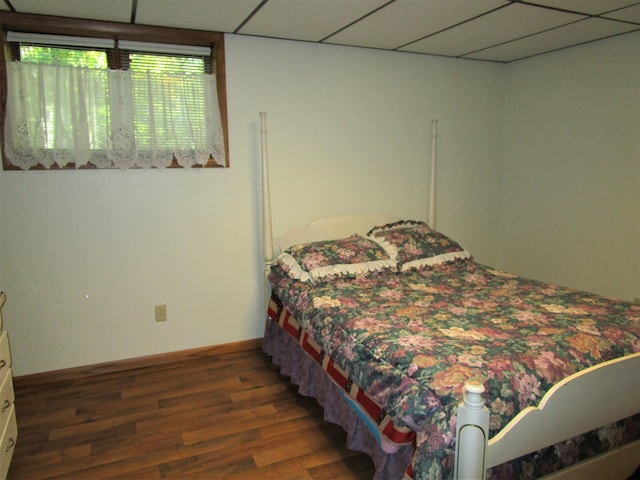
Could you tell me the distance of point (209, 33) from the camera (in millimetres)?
2904

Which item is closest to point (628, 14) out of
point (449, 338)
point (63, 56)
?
point (449, 338)

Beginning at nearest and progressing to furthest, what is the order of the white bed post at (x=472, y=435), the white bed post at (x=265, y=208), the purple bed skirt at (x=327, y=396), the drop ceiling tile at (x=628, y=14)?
the white bed post at (x=472, y=435)
the purple bed skirt at (x=327, y=396)
the drop ceiling tile at (x=628, y=14)
the white bed post at (x=265, y=208)

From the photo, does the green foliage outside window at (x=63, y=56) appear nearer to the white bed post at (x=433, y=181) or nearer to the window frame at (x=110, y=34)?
the window frame at (x=110, y=34)

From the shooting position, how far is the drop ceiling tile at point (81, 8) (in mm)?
2336

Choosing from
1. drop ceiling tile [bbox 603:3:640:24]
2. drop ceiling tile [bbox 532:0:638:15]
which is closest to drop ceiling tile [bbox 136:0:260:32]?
drop ceiling tile [bbox 532:0:638:15]

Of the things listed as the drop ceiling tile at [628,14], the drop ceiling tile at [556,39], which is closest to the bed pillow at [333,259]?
the drop ceiling tile at [556,39]

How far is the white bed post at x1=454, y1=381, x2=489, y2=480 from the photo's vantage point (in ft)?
4.01

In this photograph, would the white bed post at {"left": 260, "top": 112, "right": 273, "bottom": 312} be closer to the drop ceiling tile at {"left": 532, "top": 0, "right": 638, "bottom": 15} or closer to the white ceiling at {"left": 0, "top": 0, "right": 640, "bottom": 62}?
the white ceiling at {"left": 0, "top": 0, "right": 640, "bottom": 62}

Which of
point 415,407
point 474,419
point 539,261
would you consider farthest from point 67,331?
point 539,261

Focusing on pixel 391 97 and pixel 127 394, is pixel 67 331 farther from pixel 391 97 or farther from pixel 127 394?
pixel 391 97

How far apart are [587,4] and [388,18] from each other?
1056mm

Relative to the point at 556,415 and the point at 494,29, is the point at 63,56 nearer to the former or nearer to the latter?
the point at 494,29

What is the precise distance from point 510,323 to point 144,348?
7.52 ft

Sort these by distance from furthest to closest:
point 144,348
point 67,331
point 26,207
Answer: point 144,348, point 67,331, point 26,207
